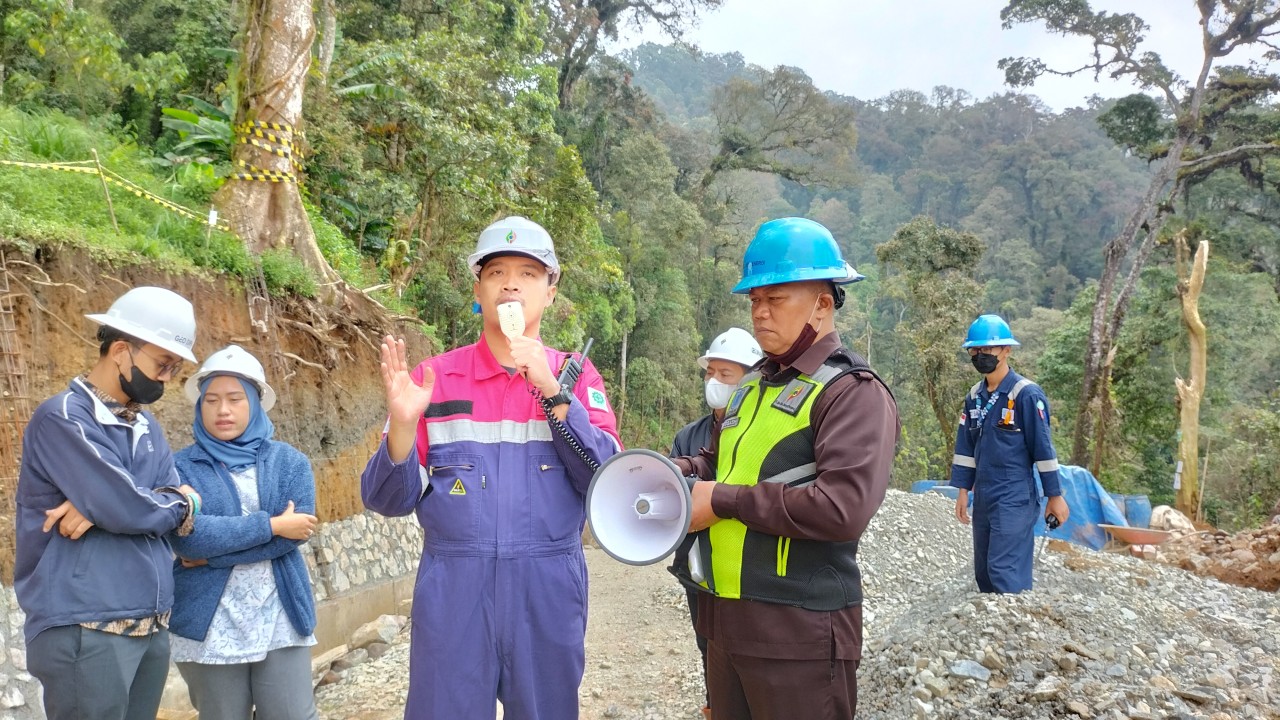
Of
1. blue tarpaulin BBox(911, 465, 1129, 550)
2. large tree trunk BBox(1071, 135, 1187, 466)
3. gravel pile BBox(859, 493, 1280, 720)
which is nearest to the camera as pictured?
gravel pile BBox(859, 493, 1280, 720)

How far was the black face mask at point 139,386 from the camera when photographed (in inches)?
106

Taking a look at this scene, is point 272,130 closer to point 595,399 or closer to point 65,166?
point 65,166

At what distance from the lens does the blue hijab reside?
2.94 meters

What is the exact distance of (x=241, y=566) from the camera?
2.87 m

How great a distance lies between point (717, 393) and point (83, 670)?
2998 mm

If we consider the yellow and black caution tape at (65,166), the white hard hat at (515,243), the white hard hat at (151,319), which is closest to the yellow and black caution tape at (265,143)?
the yellow and black caution tape at (65,166)

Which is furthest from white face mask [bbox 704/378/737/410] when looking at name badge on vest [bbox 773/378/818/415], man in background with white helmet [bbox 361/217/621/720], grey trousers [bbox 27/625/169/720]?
grey trousers [bbox 27/625/169/720]

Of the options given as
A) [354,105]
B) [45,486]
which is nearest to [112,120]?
[354,105]

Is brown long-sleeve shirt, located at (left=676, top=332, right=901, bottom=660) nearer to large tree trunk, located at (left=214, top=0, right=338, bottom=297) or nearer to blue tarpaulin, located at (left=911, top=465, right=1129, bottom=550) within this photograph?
large tree trunk, located at (left=214, top=0, right=338, bottom=297)

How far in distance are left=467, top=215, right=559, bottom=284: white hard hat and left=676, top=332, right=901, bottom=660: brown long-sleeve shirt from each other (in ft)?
2.77

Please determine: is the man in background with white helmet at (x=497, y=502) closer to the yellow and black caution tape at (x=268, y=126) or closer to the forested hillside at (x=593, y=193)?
the forested hillside at (x=593, y=193)

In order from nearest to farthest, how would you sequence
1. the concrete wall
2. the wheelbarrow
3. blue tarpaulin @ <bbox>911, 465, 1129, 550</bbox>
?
the concrete wall → the wheelbarrow → blue tarpaulin @ <bbox>911, 465, 1129, 550</bbox>

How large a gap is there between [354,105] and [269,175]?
3726 mm

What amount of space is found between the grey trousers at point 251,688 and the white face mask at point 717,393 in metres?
2.39
